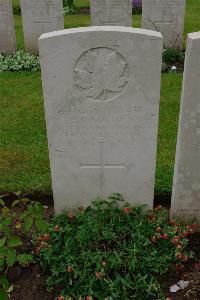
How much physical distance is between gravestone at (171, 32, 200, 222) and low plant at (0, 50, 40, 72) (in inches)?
217

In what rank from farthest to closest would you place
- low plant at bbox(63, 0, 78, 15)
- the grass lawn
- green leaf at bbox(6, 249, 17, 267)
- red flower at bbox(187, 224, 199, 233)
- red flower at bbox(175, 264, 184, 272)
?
low plant at bbox(63, 0, 78, 15), the grass lawn, red flower at bbox(187, 224, 199, 233), red flower at bbox(175, 264, 184, 272), green leaf at bbox(6, 249, 17, 267)

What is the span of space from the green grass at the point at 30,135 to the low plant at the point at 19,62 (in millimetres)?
442

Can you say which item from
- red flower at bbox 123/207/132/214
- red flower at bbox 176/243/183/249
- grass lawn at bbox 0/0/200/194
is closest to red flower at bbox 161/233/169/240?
red flower at bbox 176/243/183/249

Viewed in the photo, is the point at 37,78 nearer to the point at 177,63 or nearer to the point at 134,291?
the point at 177,63

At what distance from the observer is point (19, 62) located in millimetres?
8508

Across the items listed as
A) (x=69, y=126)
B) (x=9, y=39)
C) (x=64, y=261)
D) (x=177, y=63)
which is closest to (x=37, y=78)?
(x=9, y=39)

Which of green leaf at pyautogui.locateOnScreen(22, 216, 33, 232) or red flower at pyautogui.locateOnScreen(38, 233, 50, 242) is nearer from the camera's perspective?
green leaf at pyautogui.locateOnScreen(22, 216, 33, 232)

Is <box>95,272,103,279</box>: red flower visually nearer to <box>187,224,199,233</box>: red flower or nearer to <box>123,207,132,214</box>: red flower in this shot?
<box>123,207,132,214</box>: red flower

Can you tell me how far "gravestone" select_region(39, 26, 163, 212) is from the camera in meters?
3.00

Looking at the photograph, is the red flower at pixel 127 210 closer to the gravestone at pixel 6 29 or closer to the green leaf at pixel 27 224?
the green leaf at pixel 27 224

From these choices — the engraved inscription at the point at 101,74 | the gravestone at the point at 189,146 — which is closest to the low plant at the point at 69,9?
the engraved inscription at the point at 101,74

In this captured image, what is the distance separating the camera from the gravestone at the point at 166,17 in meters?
8.70

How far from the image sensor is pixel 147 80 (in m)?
3.10

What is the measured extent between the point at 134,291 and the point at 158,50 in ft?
5.94
